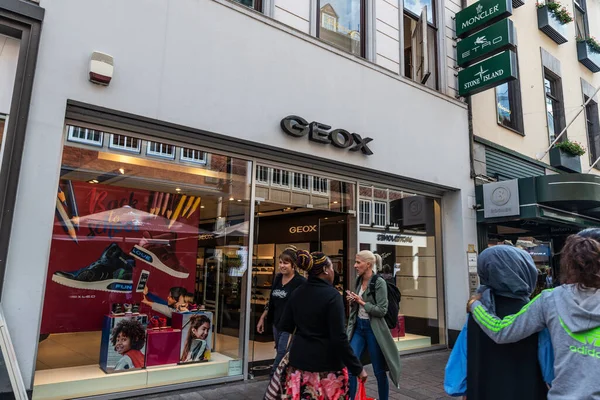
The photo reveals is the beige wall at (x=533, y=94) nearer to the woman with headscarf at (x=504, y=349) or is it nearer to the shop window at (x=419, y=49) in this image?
the shop window at (x=419, y=49)

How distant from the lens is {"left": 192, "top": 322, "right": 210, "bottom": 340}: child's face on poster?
5.90m

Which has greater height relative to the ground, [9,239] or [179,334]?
[9,239]

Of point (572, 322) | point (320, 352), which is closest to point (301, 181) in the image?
point (320, 352)

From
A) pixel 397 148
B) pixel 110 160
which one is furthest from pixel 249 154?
pixel 397 148

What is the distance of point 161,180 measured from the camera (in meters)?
5.80

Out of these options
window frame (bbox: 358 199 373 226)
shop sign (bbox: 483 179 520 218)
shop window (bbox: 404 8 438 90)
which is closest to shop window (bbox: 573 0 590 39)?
shop window (bbox: 404 8 438 90)

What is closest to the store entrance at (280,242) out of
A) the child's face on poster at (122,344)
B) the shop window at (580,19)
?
the child's face on poster at (122,344)

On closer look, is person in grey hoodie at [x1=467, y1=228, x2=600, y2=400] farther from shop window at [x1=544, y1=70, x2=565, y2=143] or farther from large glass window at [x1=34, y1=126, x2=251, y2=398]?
shop window at [x1=544, y1=70, x2=565, y2=143]

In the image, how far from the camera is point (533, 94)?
11.4 metres

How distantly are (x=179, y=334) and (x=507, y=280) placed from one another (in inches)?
186

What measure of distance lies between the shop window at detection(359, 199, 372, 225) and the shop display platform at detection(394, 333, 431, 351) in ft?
7.29

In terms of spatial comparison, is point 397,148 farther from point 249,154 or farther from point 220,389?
point 220,389

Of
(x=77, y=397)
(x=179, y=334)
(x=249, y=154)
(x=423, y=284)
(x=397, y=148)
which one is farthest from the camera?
(x=423, y=284)

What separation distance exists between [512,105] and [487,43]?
294 centimetres
